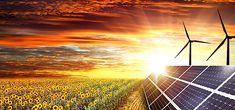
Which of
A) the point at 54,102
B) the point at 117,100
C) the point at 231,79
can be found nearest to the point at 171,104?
the point at 231,79

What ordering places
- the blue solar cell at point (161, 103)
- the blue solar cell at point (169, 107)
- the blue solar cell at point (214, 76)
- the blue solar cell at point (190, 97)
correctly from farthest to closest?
1. the blue solar cell at point (161, 103)
2. the blue solar cell at point (169, 107)
3. the blue solar cell at point (214, 76)
4. the blue solar cell at point (190, 97)

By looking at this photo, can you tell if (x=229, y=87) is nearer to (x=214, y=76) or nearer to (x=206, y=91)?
(x=206, y=91)

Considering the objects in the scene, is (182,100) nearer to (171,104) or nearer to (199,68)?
(171,104)

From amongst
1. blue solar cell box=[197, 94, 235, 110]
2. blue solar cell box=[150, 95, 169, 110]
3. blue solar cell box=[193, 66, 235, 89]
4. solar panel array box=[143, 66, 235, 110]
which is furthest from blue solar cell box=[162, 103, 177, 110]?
blue solar cell box=[197, 94, 235, 110]

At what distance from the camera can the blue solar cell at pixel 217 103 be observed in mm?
8765

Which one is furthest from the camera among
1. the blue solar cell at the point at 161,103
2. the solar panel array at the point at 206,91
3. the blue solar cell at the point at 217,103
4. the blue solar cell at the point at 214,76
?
the blue solar cell at the point at 161,103

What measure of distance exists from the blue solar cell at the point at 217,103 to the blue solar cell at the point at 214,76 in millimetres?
1007

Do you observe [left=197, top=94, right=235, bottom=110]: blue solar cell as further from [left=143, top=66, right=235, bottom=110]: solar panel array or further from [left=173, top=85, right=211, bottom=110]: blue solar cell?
[left=173, top=85, right=211, bottom=110]: blue solar cell

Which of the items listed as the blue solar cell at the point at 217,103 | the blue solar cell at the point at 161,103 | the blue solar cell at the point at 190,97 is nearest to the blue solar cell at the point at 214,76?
the blue solar cell at the point at 190,97

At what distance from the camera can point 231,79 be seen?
10.6 m

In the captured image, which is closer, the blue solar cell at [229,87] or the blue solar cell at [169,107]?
the blue solar cell at [229,87]

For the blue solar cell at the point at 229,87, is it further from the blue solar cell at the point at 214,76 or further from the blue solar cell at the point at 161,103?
the blue solar cell at the point at 161,103

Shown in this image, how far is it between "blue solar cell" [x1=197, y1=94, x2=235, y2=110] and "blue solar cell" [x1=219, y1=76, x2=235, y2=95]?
0.23m

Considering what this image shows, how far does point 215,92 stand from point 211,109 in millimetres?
1267
